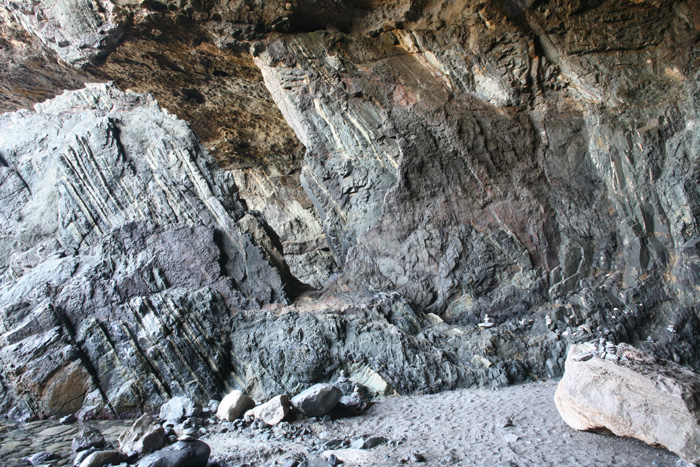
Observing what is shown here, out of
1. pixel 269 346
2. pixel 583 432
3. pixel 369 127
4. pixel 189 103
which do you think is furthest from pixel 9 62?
pixel 583 432

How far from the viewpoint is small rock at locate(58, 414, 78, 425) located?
5439 millimetres

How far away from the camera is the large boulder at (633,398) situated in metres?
3.30

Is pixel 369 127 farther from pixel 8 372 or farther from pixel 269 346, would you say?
pixel 8 372

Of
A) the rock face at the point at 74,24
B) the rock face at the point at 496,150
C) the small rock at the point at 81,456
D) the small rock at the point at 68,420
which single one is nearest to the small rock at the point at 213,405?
the small rock at the point at 68,420

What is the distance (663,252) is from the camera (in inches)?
294

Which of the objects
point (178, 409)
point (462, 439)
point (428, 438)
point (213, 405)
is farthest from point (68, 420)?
point (462, 439)

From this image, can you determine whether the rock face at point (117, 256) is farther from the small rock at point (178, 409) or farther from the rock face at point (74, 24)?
the rock face at point (74, 24)

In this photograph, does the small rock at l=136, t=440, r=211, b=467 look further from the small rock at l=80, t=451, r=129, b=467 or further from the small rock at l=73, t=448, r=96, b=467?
the small rock at l=73, t=448, r=96, b=467

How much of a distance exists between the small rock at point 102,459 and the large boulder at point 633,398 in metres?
3.90

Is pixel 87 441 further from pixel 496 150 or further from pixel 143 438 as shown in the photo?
pixel 496 150

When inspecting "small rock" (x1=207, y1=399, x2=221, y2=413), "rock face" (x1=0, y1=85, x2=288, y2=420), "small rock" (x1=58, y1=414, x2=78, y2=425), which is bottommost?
"small rock" (x1=207, y1=399, x2=221, y2=413)

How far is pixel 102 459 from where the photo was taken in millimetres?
3826

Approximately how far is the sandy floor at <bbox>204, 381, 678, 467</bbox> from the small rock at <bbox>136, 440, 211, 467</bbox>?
288mm

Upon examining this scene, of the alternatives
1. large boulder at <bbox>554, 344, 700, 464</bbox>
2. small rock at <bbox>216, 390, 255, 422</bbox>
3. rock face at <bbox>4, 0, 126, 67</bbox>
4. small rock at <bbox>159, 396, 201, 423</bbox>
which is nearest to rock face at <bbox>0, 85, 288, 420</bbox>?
small rock at <bbox>159, 396, 201, 423</bbox>
